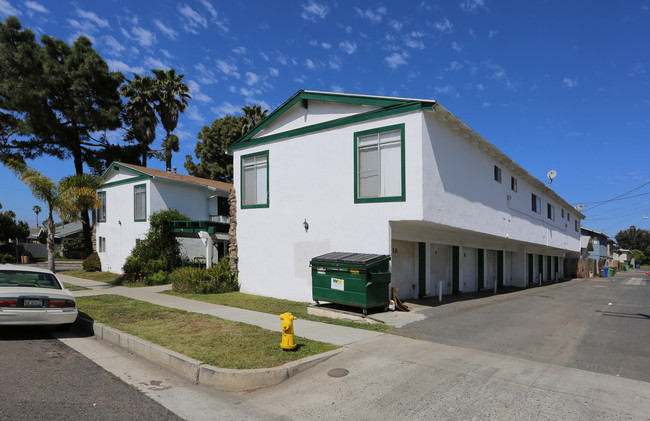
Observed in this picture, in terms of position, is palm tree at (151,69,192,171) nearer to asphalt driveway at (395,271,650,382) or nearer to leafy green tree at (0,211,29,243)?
leafy green tree at (0,211,29,243)

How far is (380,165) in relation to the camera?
1177cm

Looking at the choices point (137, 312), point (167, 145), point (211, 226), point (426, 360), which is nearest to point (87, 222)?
point (167, 145)

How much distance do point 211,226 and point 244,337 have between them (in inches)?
441

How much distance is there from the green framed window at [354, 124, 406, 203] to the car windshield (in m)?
8.07

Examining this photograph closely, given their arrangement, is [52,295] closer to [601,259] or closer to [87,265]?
[87,265]

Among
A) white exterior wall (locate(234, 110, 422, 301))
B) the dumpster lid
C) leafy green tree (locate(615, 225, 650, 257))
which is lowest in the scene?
leafy green tree (locate(615, 225, 650, 257))

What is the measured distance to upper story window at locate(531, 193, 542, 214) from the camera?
22.7 m

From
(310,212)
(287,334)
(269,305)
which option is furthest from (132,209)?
(287,334)

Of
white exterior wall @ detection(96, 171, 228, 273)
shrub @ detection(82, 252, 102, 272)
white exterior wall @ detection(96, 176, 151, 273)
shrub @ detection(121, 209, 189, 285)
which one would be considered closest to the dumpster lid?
shrub @ detection(121, 209, 189, 285)

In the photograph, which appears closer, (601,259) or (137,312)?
(137,312)

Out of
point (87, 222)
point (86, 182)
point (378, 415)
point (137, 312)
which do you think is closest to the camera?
point (378, 415)

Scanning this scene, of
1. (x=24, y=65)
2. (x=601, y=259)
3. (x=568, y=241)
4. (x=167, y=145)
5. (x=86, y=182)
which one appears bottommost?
(x=601, y=259)

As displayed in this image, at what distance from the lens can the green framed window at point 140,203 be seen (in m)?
21.9

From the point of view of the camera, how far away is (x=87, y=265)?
81.2ft
